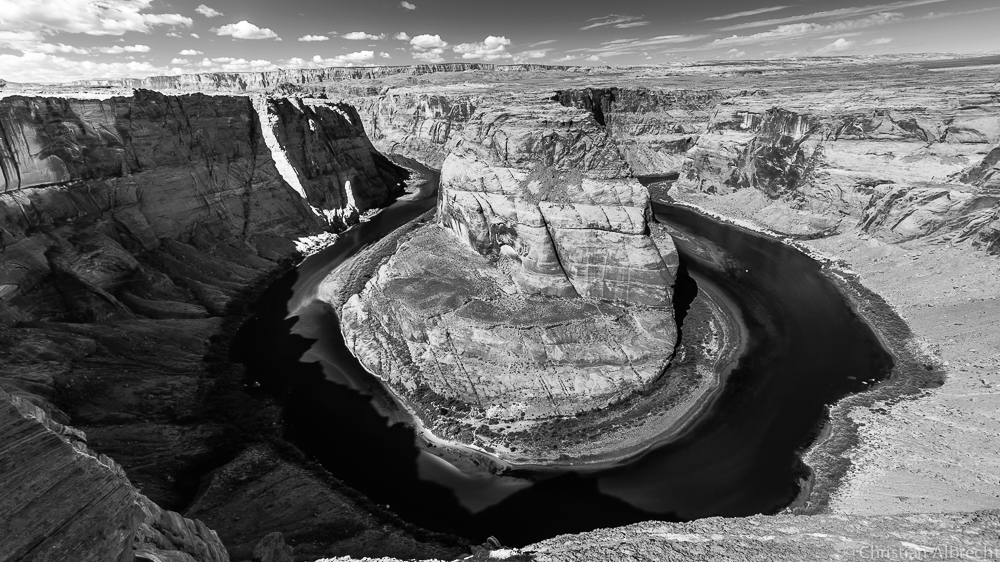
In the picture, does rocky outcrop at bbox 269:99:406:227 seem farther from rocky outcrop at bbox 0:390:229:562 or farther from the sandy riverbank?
the sandy riverbank

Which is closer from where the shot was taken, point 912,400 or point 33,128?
point 912,400

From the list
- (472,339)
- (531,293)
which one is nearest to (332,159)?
(531,293)

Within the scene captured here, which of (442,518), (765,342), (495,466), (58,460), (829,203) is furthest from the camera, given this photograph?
(829,203)

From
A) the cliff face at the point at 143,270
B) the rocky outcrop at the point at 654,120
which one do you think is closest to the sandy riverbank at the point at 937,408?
the cliff face at the point at 143,270

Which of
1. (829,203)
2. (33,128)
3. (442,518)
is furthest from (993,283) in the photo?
(33,128)

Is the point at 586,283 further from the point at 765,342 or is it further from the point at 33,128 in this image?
the point at 33,128

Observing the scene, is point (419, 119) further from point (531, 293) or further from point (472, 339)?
point (472, 339)

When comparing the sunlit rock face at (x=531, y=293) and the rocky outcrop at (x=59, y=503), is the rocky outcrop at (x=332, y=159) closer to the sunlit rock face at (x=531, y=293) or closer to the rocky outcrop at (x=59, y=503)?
the sunlit rock face at (x=531, y=293)

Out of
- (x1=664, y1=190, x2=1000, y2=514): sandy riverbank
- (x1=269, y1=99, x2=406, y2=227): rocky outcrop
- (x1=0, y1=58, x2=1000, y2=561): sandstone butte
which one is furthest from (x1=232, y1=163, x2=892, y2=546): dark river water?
(x1=269, y1=99, x2=406, y2=227): rocky outcrop
